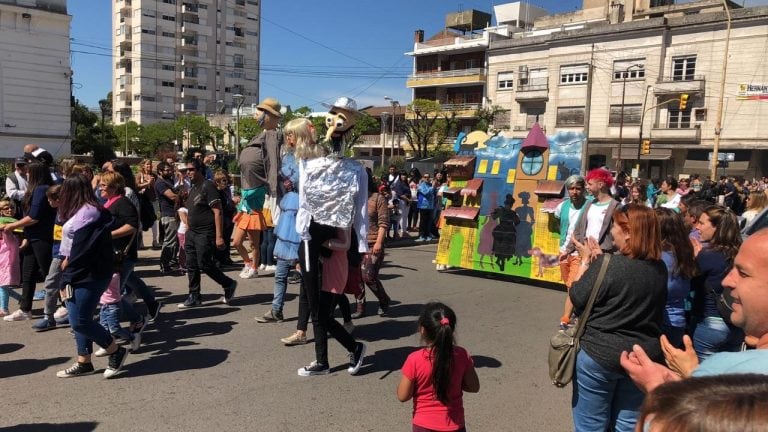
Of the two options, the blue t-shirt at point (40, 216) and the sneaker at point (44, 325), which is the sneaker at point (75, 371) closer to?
the sneaker at point (44, 325)

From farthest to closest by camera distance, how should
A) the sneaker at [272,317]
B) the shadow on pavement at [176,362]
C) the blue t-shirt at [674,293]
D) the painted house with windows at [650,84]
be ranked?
1. the painted house with windows at [650,84]
2. the sneaker at [272,317]
3. the shadow on pavement at [176,362]
4. the blue t-shirt at [674,293]

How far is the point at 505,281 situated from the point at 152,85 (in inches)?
3132

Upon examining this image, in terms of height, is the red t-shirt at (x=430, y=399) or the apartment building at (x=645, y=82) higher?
the apartment building at (x=645, y=82)

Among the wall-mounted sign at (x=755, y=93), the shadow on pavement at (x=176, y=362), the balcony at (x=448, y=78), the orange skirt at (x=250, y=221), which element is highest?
the balcony at (x=448, y=78)

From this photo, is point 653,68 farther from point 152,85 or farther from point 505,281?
point 152,85

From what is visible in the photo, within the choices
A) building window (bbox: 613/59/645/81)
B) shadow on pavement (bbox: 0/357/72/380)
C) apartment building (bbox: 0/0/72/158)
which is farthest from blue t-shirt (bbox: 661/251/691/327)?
building window (bbox: 613/59/645/81)

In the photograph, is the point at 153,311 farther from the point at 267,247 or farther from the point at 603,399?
the point at 603,399

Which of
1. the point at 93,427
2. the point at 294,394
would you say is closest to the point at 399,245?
the point at 294,394

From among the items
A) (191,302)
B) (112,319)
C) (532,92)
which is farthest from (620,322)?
(532,92)

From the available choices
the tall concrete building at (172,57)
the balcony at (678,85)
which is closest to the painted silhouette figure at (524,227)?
the balcony at (678,85)

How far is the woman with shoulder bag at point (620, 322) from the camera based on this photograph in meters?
2.80

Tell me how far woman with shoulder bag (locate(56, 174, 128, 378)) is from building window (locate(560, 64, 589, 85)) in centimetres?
4116

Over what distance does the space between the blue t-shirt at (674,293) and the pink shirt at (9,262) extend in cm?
625

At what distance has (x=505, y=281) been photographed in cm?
878
